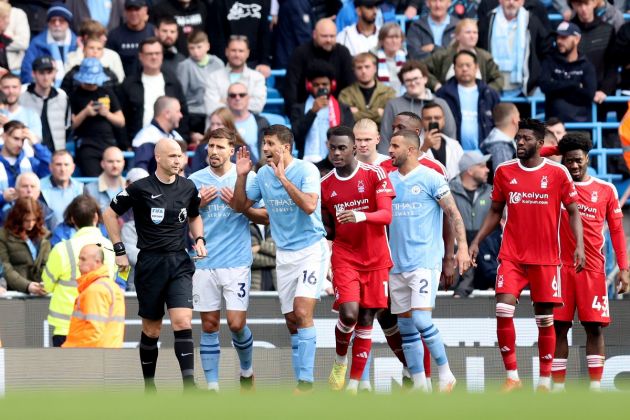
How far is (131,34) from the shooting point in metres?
20.0

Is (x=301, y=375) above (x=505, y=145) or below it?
below

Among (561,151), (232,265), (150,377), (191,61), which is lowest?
(150,377)

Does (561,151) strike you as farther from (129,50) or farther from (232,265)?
(129,50)

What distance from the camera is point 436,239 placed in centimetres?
1354

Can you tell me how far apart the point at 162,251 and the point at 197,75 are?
23.8 feet

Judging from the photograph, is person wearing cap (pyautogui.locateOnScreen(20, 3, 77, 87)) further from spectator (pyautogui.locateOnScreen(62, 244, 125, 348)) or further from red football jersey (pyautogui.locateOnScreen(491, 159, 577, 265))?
red football jersey (pyautogui.locateOnScreen(491, 159, 577, 265))

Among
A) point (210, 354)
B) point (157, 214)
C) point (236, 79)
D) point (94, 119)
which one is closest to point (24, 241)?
point (94, 119)

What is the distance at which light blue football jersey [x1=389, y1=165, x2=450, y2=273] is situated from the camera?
530 inches

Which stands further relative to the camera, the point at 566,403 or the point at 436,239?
the point at 436,239

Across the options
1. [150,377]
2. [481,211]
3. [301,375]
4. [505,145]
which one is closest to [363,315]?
[301,375]

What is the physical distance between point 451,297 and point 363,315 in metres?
2.45

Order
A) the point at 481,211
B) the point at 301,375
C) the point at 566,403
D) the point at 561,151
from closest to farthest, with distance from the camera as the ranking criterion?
the point at 566,403 < the point at 301,375 < the point at 561,151 < the point at 481,211

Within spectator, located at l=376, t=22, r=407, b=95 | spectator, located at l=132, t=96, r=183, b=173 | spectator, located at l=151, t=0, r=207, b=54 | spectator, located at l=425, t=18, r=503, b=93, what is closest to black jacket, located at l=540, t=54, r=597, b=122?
spectator, located at l=425, t=18, r=503, b=93

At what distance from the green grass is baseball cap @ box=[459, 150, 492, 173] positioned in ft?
22.9
